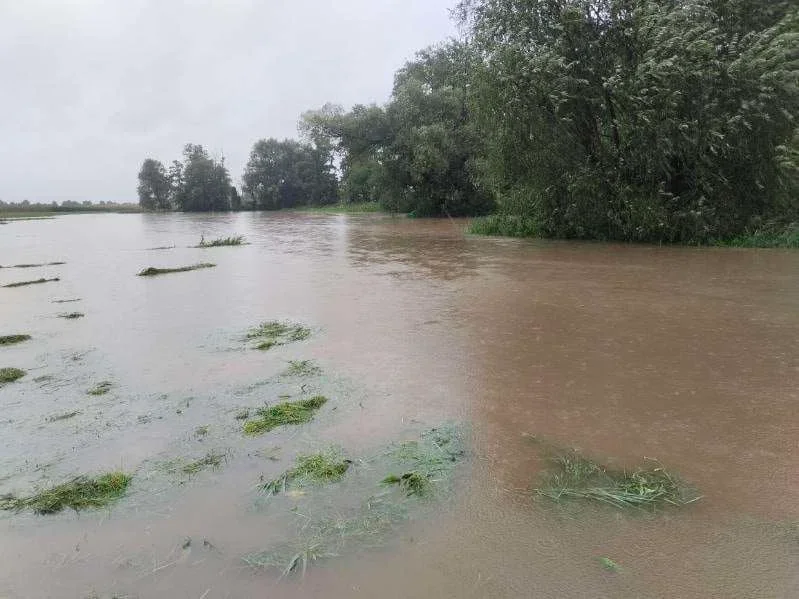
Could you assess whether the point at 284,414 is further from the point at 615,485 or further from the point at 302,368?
the point at 615,485

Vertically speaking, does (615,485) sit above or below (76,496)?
above

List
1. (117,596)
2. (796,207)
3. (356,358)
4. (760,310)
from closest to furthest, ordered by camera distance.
→ 1. (117,596)
2. (356,358)
3. (760,310)
4. (796,207)

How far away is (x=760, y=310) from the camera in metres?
8.55

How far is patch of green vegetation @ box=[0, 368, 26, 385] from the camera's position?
6207 millimetres

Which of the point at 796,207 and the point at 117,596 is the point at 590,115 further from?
the point at 117,596

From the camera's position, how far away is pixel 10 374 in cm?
632

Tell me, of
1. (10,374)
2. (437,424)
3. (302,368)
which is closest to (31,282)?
(10,374)

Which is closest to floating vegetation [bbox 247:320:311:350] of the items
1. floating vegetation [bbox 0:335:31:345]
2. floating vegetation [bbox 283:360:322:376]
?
floating vegetation [bbox 283:360:322:376]

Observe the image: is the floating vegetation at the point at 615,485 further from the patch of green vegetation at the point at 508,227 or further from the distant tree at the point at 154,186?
the distant tree at the point at 154,186

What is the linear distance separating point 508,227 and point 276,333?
15004 mm

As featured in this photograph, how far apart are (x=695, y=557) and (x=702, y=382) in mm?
2913

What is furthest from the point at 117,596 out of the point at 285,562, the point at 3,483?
the point at 3,483

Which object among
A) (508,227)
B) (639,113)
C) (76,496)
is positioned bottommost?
(76,496)

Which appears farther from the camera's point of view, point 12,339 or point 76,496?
point 12,339
